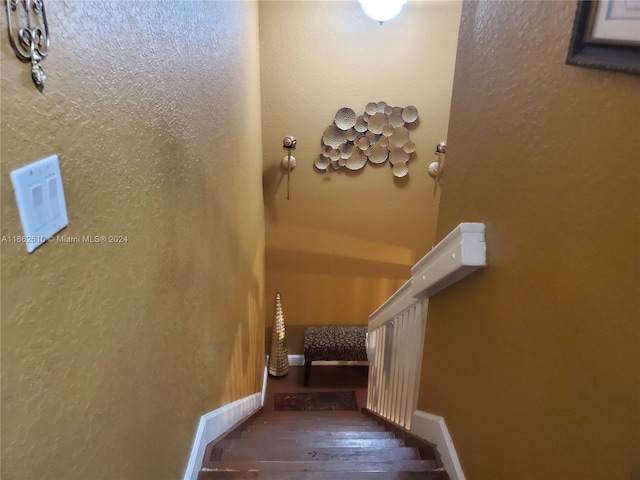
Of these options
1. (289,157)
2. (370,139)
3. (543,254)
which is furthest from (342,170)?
(543,254)

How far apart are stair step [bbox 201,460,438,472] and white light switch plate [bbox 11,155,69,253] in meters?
1.29

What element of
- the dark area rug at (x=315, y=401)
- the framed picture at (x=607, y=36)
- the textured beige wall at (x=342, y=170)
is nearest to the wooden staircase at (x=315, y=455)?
the dark area rug at (x=315, y=401)

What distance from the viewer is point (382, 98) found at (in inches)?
141

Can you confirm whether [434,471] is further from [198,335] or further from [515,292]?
[198,335]

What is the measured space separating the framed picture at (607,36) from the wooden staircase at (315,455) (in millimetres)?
1347

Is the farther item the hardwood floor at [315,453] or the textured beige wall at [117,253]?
the hardwood floor at [315,453]

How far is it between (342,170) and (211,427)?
2469mm

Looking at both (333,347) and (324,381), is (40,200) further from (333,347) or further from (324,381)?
(324,381)

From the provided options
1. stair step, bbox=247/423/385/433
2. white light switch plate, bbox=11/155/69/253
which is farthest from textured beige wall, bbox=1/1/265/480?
stair step, bbox=247/423/385/433

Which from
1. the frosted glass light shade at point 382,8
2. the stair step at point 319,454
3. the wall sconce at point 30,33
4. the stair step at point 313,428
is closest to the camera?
the wall sconce at point 30,33

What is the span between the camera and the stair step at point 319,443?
1.98 m

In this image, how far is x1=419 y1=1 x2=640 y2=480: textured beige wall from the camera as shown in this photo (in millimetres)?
781

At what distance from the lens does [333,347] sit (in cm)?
398

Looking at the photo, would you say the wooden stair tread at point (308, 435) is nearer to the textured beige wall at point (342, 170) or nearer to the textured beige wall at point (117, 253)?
the textured beige wall at point (117, 253)
